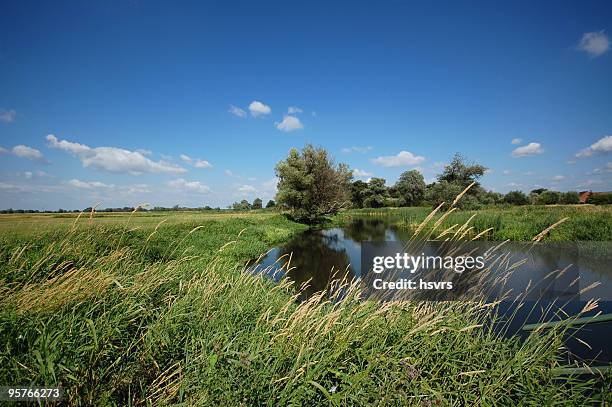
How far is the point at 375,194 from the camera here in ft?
255

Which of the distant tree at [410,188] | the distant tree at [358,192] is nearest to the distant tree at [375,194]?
the distant tree at [358,192]

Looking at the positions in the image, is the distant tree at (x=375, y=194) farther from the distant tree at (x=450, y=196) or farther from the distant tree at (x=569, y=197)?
the distant tree at (x=450, y=196)

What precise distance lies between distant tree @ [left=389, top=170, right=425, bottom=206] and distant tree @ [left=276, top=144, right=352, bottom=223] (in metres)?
45.5

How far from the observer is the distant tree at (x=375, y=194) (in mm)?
75375

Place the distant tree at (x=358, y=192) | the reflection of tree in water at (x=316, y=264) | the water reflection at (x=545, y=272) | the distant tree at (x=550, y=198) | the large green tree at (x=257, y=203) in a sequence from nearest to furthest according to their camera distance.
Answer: the water reflection at (x=545, y=272) → the reflection of tree in water at (x=316, y=264) → the distant tree at (x=550, y=198) → the distant tree at (x=358, y=192) → the large green tree at (x=257, y=203)

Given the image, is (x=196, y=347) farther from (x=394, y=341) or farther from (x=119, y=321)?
(x=394, y=341)

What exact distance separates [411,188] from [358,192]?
1466 cm

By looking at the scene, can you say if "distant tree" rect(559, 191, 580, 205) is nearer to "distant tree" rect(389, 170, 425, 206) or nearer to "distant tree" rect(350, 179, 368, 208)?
"distant tree" rect(389, 170, 425, 206)

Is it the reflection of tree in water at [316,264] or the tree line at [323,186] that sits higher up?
the tree line at [323,186]

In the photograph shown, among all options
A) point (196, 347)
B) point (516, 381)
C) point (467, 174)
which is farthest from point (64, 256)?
point (467, 174)

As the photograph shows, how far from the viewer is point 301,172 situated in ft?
105

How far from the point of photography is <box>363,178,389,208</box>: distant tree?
75.4m

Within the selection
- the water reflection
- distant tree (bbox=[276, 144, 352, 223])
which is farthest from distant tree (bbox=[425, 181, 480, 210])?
the water reflection

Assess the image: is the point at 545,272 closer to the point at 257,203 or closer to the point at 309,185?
the point at 309,185
